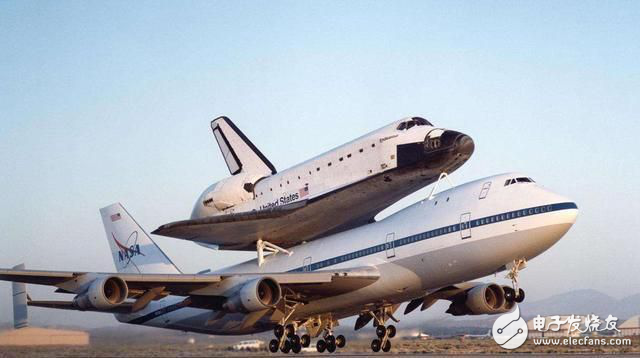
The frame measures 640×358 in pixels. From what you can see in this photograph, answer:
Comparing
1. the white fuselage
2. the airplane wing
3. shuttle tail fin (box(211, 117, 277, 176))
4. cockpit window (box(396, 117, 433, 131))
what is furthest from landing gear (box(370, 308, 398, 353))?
cockpit window (box(396, 117, 433, 131))

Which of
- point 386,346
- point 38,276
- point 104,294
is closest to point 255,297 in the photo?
point 104,294

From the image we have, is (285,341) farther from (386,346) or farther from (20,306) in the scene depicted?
(20,306)

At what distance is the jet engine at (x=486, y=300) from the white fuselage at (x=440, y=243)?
481 centimetres

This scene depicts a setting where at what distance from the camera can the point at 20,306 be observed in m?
34.2

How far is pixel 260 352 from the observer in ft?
147

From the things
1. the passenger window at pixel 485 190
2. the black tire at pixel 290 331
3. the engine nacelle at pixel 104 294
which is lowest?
the black tire at pixel 290 331

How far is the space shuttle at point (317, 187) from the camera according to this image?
1310 inches

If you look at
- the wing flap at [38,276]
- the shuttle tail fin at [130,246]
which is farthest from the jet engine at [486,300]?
the wing flap at [38,276]

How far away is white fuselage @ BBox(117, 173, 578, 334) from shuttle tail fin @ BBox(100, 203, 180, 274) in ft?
23.4

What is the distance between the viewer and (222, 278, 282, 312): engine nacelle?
111 feet

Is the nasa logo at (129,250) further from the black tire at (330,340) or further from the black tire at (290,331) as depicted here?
the black tire at (290,331)

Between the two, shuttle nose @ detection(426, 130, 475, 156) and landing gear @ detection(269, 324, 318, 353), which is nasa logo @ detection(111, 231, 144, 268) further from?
shuttle nose @ detection(426, 130, 475, 156)

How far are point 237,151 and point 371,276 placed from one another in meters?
10.6

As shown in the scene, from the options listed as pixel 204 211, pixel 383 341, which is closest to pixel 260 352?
pixel 383 341
